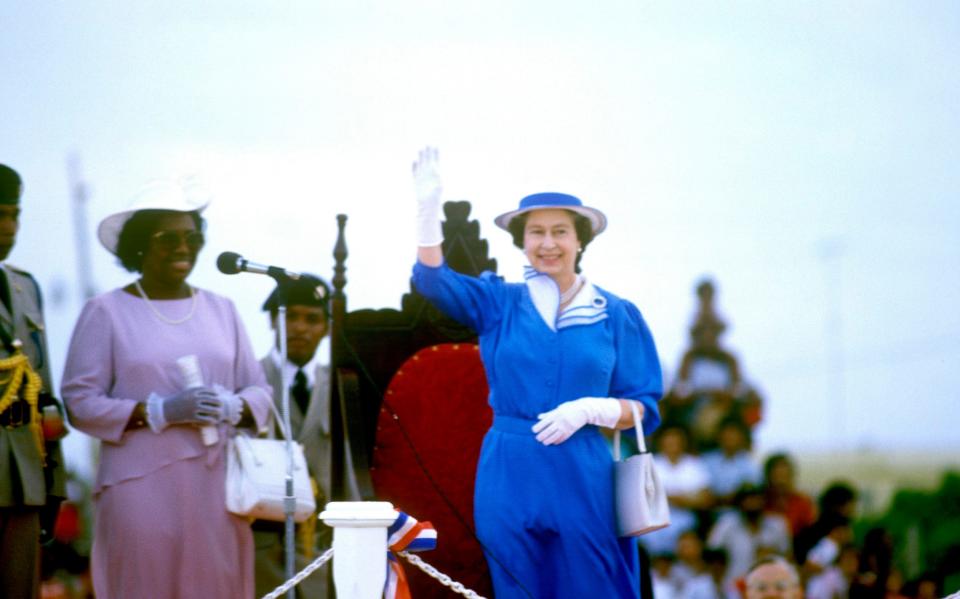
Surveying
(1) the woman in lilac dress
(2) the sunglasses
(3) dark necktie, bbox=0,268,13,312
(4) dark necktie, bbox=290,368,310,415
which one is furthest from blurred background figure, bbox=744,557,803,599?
(3) dark necktie, bbox=0,268,13,312

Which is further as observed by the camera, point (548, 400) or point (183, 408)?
point (183, 408)

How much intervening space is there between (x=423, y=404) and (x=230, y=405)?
94 cm

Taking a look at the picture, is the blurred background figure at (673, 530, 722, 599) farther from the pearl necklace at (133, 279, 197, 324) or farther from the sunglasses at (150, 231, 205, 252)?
the sunglasses at (150, 231, 205, 252)

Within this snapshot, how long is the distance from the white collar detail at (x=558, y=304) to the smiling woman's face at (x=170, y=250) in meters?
1.34

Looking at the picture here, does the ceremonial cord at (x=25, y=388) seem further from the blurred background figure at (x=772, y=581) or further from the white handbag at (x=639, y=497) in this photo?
the blurred background figure at (x=772, y=581)

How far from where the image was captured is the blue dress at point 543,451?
18.5ft

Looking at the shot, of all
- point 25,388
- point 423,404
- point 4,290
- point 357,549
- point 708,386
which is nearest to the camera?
point 357,549

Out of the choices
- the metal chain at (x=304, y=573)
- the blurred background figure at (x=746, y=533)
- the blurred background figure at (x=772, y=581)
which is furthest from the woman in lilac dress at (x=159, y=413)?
the blurred background figure at (x=746, y=533)

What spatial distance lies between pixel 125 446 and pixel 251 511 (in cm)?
54

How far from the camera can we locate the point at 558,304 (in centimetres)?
584

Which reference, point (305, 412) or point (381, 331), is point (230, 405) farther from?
point (305, 412)

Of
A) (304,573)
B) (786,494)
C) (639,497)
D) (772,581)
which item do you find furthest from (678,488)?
(304,573)

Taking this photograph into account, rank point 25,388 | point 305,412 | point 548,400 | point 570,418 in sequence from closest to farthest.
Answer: point 570,418, point 548,400, point 25,388, point 305,412

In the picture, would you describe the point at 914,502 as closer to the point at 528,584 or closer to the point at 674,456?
the point at 674,456
